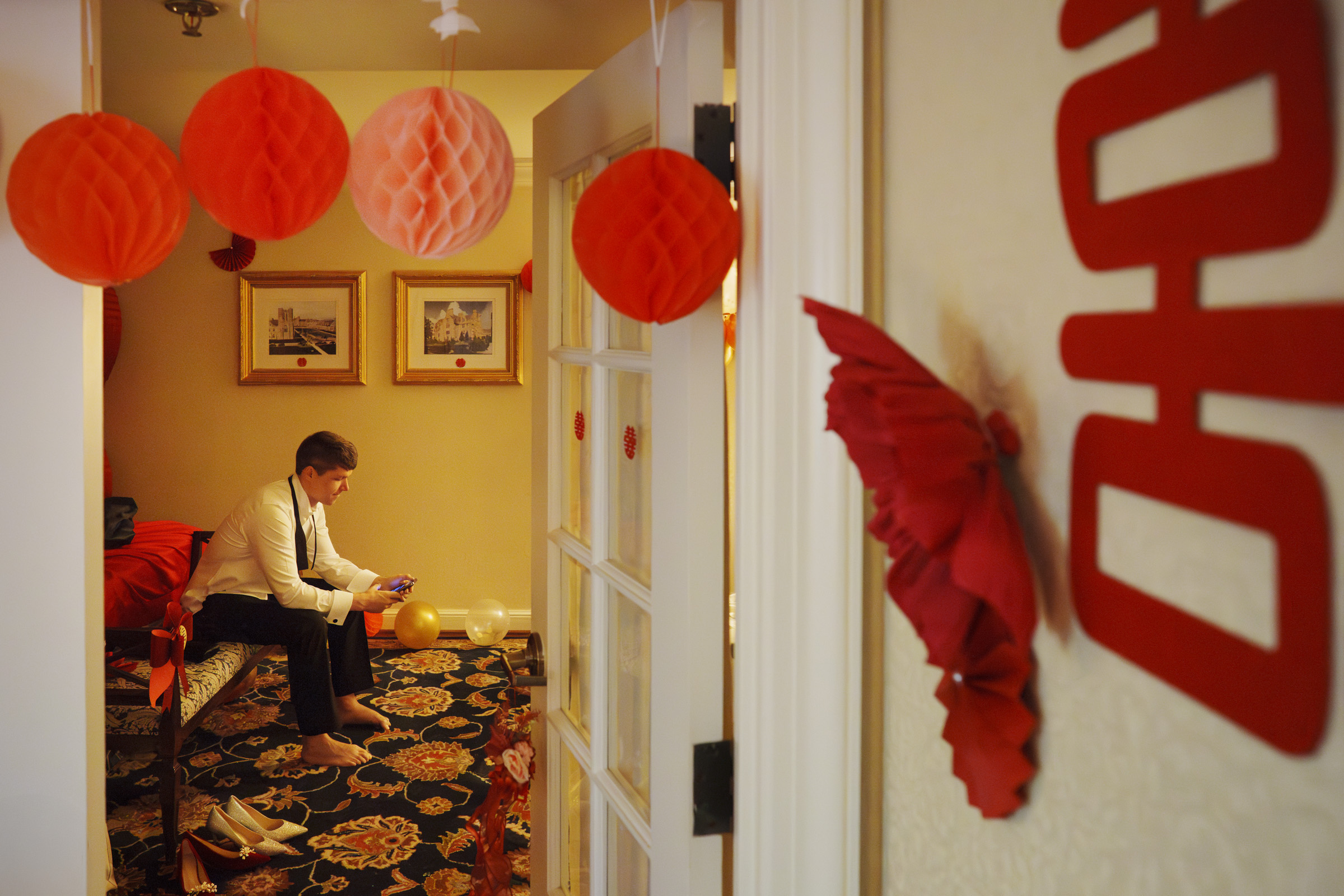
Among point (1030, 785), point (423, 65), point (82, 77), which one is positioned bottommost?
point (1030, 785)

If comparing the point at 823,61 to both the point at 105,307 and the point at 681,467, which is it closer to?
the point at 681,467

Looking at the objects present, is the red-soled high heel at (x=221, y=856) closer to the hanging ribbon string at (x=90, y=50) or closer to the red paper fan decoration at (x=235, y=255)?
the hanging ribbon string at (x=90, y=50)

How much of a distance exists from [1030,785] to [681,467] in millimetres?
583

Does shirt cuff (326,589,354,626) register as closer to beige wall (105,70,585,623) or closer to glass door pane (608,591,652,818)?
beige wall (105,70,585,623)

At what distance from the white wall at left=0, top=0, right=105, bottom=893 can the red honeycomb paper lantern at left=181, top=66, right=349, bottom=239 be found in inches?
24.2

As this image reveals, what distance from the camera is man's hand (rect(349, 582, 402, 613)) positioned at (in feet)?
11.5

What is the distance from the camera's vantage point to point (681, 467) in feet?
3.59

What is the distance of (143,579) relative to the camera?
11.6 ft

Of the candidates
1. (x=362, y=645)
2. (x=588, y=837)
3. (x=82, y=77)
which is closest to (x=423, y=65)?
(x=82, y=77)

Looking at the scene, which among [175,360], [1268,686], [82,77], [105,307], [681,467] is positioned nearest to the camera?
[1268,686]

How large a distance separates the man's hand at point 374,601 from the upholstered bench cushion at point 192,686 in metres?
0.44

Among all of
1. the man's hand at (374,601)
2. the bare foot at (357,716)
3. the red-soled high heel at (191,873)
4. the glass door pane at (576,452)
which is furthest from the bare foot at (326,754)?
the glass door pane at (576,452)

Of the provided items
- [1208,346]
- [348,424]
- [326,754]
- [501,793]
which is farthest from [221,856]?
[1208,346]

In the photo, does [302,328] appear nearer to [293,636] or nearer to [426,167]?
A: [293,636]
